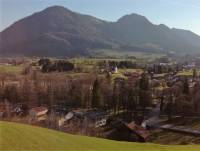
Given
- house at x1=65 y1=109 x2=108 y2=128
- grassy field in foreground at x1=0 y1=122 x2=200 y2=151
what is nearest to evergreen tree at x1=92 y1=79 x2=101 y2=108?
house at x1=65 y1=109 x2=108 y2=128

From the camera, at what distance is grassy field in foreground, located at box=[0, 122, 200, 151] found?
12977mm

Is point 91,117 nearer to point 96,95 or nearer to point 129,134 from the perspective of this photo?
point 96,95

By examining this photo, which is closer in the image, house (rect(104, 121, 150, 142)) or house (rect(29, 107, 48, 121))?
house (rect(104, 121, 150, 142))

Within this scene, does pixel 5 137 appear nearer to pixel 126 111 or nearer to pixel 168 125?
pixel 168 125

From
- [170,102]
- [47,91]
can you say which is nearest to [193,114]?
[170,102]

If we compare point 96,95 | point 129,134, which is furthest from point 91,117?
point 129,134

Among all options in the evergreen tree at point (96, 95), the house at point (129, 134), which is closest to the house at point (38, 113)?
A: the evergreen tree at point (96, 95)

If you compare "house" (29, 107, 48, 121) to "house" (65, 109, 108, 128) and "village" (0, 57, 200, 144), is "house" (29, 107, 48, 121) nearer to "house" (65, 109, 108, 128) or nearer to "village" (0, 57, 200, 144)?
"village" (0, 57, 200, 144)

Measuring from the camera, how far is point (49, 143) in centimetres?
1422

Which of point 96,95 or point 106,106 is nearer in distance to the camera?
point 96,95

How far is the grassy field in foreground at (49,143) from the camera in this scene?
13.0 meters

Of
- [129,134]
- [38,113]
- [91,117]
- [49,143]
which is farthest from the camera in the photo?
[91,117]

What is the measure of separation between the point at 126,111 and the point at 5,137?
37353 mm

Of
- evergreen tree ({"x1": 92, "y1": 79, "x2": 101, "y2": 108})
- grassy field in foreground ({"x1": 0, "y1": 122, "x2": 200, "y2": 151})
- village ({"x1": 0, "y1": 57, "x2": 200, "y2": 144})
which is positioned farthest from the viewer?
evergreen tree ({"x1": 92, "y1": 79, "x2": 101, "y2": 108})
